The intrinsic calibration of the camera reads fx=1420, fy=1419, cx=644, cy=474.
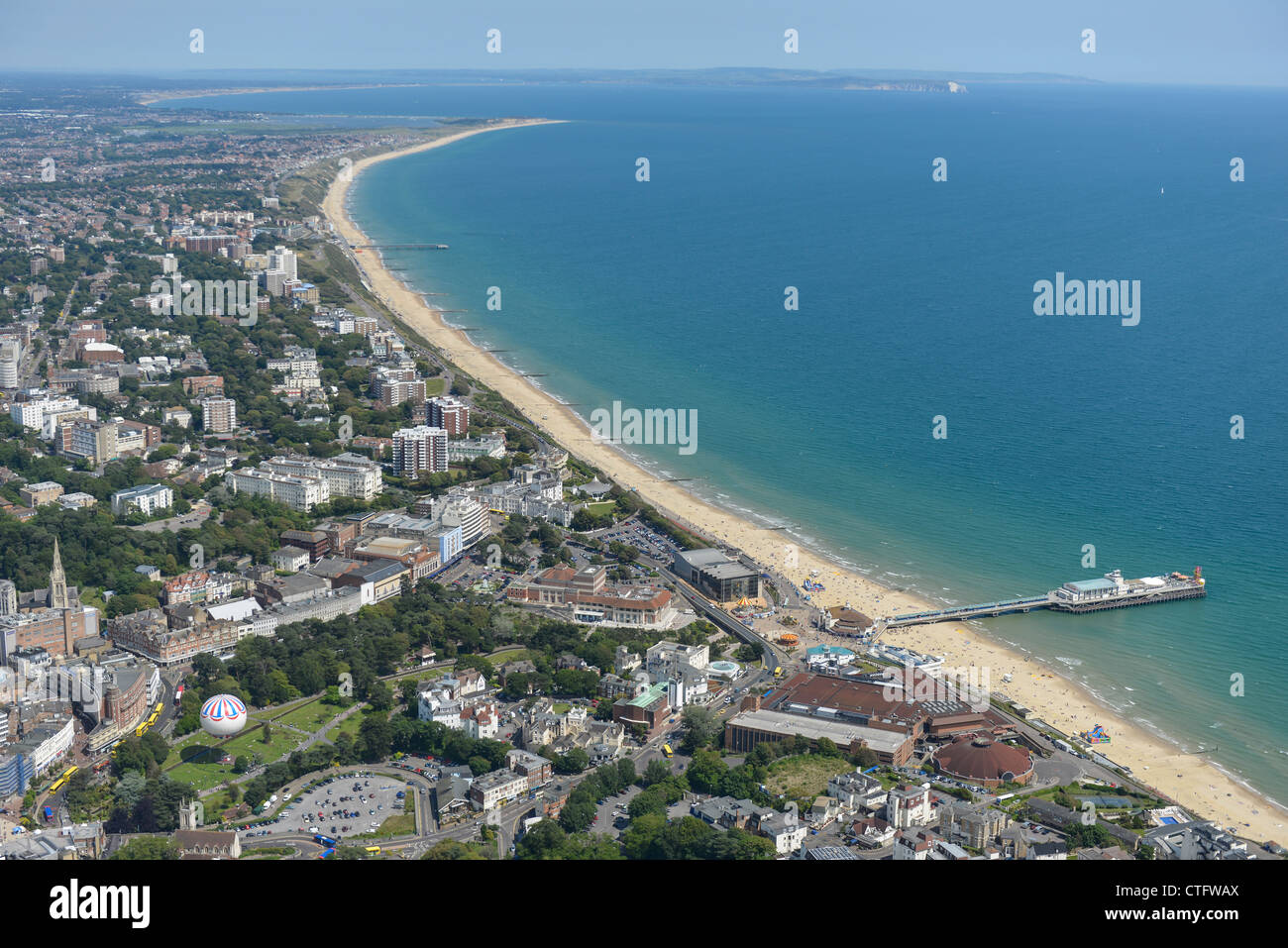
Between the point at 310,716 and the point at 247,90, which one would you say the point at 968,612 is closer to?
the point at 310,716

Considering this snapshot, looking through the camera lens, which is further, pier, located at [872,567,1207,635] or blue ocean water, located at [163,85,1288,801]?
blue ocean water, located at [163,85,1288,801]

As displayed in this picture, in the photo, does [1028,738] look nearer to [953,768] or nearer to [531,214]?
[953,768]

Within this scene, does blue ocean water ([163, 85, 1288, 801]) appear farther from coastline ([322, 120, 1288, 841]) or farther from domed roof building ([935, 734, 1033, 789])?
domed roof building ([935, 734, 1033, 789])

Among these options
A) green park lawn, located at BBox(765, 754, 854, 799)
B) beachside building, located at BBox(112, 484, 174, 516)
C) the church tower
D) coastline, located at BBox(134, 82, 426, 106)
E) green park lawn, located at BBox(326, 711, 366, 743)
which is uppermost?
coastline, located at BBox(134, 82, 426, 106)

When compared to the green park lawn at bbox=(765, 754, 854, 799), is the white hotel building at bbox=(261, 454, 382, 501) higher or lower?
higher

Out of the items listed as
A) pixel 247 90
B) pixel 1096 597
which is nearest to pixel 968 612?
pixel 1096 597

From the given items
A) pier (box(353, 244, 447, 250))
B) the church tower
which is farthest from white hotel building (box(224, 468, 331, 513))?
pier (box(353, 244, 447, 250))

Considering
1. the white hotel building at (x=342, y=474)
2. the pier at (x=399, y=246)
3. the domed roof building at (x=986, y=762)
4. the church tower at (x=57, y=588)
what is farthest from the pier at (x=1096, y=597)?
the pier at (x=399, y=246)

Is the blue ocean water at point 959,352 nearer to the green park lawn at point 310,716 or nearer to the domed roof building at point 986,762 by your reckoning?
the domed roof building at point 986,762
